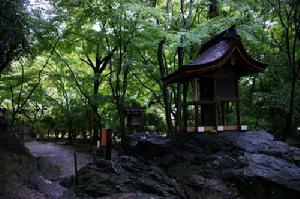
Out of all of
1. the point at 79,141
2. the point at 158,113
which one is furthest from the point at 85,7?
the point at 79,141

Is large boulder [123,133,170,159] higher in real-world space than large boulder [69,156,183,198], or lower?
higher

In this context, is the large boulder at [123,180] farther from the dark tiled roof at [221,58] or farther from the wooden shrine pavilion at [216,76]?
the dark tiled roof at [221,58]

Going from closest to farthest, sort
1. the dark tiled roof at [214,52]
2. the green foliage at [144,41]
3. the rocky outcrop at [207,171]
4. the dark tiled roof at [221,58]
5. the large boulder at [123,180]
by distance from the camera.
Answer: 1. the large boulder at [123,180]
2. the rocky outcrop at [207,171]
3. the dark tiled roof at [221,58]
4. the dark tiled roof at [214,52]
5. the green foliage at [144,41]

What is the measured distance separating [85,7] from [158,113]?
10.3 metres

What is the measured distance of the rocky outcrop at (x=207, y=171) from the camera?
24.4 ft

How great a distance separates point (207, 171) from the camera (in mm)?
8578

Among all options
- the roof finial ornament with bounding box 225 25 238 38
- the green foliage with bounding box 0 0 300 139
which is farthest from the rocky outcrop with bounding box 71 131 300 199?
the roof finial ornament with bounding box 225 25 238 38

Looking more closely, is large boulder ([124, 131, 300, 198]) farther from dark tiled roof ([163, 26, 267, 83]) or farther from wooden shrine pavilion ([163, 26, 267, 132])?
dark tiled roof ([163, 26, 267, 83])

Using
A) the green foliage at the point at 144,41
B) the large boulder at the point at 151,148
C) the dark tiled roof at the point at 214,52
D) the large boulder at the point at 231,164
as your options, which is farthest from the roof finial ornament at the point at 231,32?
the large boulder at the point at 151,148

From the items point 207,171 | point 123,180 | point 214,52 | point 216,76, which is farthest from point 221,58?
point 123,180

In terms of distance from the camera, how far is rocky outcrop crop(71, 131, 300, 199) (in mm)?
7438

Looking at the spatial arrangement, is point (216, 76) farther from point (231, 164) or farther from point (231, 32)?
point (231, 164)

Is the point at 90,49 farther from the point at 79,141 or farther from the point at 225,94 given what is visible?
the point at 225,94

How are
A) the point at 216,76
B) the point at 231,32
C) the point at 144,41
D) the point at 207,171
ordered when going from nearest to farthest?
the point at 207,171, the point at 216,76, the point at 231,32, the point at 144,41
